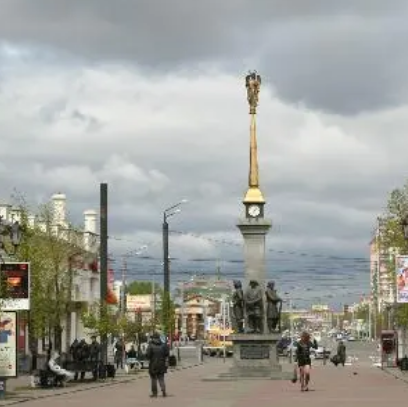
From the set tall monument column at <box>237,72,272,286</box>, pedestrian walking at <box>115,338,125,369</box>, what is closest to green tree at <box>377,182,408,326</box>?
tall monument column at <box>237,72,272,286</box>

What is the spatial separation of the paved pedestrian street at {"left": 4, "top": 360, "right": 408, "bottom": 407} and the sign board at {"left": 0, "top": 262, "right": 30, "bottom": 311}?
3.06 metres

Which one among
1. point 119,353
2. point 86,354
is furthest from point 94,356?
point 119,353

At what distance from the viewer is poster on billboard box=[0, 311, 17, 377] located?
35750 millimetres

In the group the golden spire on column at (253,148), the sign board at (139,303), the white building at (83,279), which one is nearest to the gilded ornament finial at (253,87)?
the golden spire on column at (253,148)

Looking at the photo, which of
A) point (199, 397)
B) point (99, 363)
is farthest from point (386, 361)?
point (199, 397)

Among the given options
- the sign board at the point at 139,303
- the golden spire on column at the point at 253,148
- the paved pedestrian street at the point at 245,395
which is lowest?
the paved pedestrian street at the point at 245,395

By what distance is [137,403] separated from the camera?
32.2 metres

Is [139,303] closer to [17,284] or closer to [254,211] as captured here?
[254,211]

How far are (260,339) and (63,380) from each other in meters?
10.5

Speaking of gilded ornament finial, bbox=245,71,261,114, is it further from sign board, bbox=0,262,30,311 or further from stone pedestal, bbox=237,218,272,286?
sign board, bbox=0,262,30,311

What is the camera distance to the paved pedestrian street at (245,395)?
31.6m

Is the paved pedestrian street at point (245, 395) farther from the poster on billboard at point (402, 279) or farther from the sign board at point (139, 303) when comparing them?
the sign board at point (139, 303)

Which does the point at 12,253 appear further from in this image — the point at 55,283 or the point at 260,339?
the point at 260,339

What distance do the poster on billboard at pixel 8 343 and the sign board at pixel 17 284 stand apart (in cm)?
28
